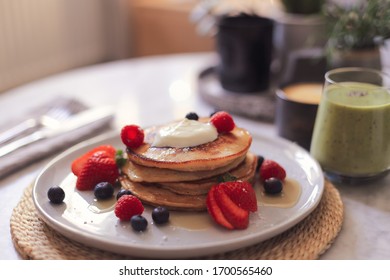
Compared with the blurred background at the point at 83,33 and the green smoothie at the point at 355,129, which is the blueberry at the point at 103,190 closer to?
the green smoothie at the point at 355,129

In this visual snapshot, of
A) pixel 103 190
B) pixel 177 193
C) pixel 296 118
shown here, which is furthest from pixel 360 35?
pixel 103 190

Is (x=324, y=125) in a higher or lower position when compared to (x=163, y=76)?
higher

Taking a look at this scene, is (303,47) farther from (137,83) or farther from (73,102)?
(73,102)

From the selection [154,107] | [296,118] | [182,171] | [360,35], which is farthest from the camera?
[154,107]

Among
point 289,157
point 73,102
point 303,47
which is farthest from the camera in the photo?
point 303,47

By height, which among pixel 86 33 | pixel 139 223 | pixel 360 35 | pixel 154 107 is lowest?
pixel 86 33

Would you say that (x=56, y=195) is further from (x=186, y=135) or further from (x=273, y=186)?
(x=273, y=186)
